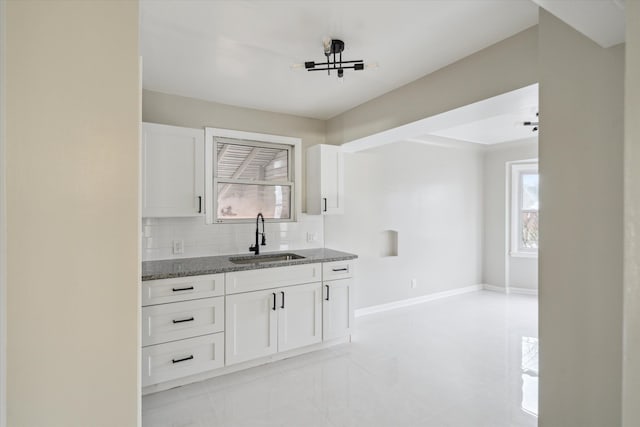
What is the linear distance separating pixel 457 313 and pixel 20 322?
465 centimetres

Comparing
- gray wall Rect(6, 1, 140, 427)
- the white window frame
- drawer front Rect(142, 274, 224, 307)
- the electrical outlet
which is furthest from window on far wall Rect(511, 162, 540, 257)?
gray wall Rect(6, 1, 140, 427)

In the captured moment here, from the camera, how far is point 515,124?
427 centimetres

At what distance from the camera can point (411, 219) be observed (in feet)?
16.0

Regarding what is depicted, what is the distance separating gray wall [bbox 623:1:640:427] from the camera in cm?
61

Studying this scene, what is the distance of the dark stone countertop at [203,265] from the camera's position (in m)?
2.49

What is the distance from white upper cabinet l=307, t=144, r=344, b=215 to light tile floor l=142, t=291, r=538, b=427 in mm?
1558

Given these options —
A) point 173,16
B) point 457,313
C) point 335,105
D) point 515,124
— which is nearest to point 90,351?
point 173,16

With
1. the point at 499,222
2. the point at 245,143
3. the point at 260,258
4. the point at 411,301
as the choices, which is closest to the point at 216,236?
the point at 260,258

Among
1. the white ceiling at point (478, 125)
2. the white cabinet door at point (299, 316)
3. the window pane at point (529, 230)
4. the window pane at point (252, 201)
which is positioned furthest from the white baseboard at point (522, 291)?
Result: the window pane at point (252, 201)

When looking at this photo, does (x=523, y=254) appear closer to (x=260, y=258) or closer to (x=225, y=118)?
(x=260, y=258)

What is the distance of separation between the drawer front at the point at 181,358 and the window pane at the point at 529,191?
5.40m

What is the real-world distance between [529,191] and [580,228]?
4.54 metres

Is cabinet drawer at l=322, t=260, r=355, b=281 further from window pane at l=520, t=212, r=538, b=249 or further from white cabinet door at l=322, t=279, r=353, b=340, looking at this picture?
window pane at l=520, t=212, r=538, b=249

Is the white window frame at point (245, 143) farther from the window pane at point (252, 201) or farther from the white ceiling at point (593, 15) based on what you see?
the white ceiling at point (593, 15)
